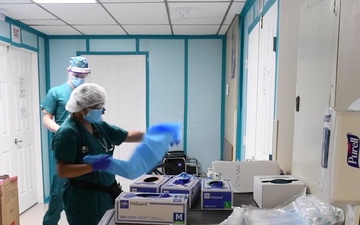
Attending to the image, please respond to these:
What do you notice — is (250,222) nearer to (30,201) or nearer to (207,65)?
(207,65)

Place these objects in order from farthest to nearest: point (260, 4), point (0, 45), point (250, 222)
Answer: point (0, 45)
point (260, 4)
point (250, 222)

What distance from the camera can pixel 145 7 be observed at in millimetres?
2930

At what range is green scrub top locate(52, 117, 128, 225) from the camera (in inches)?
63.1

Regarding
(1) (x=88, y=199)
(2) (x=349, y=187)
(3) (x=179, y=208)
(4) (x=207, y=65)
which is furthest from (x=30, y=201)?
(2) (x=349, y=187)

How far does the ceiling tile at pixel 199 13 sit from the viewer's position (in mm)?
2855

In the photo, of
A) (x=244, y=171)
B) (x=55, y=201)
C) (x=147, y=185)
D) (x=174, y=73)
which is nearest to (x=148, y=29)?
(x=174, y=73)

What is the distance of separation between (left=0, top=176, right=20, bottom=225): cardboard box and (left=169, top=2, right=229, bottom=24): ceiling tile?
2216 mm

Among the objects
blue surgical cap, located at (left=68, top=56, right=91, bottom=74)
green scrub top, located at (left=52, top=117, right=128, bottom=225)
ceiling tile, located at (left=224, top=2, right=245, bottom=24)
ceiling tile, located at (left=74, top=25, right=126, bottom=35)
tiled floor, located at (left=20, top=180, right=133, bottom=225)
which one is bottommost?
tiled floor, located at (left=20, top=180, right=133, bottom=225)

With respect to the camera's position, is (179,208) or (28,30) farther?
(28,30)

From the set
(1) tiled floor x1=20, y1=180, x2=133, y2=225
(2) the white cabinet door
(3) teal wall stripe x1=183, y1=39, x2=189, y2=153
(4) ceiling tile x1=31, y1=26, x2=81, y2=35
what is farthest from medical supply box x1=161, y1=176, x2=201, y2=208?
(4) ceiling tile x1=31, y1=26, x2=81, y2=35

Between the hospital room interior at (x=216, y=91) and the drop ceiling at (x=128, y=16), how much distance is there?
2 centimetres

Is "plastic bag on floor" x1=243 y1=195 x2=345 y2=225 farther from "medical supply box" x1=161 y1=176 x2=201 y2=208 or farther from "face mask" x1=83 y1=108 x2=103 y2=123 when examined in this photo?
"face mask" x1=83 y1=108 x2=103 y2=123

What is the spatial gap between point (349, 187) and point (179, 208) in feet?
2.15

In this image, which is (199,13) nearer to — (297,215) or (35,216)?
(297,215)
